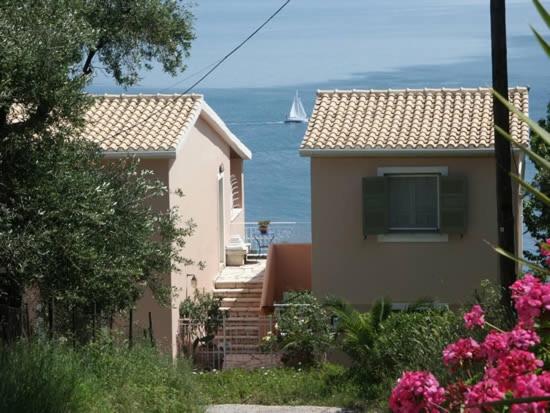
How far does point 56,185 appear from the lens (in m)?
12.0

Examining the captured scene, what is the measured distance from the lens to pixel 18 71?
11.0 meters

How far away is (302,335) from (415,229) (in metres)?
3.96

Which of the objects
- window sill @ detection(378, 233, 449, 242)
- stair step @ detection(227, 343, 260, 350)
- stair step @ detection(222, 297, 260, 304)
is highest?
window sill @ detection(378, 233, 449, 242)

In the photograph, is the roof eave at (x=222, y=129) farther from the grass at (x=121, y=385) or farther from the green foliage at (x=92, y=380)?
the green foliage at (x=92, y=380)

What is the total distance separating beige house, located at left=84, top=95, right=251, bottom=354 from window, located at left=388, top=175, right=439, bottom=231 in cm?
434

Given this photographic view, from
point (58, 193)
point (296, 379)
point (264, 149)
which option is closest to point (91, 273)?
point (58, 193)

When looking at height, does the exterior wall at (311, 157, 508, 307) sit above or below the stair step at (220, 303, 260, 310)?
above

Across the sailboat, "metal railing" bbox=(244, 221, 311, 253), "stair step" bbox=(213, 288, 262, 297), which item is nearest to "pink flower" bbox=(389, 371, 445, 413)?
"stair step" bbox=(213, 288, 262, 297)

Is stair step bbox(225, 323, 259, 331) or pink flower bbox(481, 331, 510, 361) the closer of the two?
pink flower bbox(481, 331, 510, 361)

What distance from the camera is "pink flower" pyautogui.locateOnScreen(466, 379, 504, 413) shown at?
205 inches

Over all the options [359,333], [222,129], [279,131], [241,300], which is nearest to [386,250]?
[241,300]

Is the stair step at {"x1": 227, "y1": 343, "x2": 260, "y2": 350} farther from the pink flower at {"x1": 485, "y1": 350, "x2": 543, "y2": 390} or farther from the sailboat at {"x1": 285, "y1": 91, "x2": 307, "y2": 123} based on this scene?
the sailboat at {"x1": 285, "y1": 91, "x2": 307, "y2": 123}

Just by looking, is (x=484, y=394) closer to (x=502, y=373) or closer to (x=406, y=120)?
(x=502, y=373)

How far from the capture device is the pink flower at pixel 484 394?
520cm
